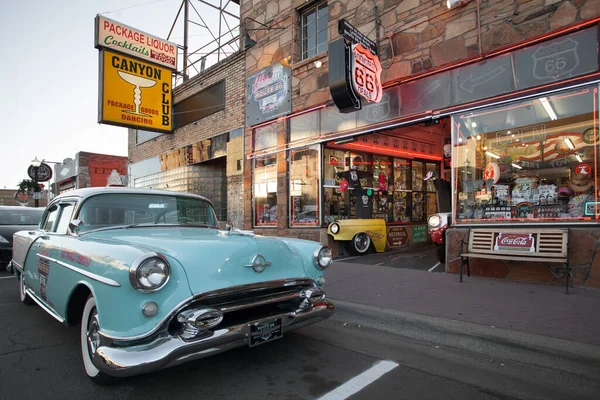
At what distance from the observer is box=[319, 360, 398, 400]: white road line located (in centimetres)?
270

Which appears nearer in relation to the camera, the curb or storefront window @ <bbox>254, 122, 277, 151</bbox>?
the curb

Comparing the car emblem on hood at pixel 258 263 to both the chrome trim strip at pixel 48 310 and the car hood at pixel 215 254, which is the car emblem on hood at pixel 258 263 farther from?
the chrome trim strip at pixel 48 310

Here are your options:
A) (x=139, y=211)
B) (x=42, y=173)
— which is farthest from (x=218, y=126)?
(x=42, y=173)

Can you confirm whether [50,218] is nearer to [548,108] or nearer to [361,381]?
[361,381]

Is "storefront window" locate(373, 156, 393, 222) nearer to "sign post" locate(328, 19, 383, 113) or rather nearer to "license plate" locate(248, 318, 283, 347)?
"sign post" locate(328, 19, 383, 113)

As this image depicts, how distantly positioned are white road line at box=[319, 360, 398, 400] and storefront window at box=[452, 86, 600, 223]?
4.09m

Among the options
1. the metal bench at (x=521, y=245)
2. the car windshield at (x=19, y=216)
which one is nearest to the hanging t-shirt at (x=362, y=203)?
the metal bench at (x=521, y=245)

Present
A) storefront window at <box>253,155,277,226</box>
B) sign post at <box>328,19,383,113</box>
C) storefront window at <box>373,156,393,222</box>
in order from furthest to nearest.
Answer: storefront window at <box>373,156,393,222</box>
storefront window at <box>253,155,277,226</box>
sign post at <box>328,19,383,113</box>

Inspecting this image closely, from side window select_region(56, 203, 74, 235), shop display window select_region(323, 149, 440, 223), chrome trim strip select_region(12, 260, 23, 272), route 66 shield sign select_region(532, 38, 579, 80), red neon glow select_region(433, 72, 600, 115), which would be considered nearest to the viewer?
side window select_region(56, 203, 74, 235)

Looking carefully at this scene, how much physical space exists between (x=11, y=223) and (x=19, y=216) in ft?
0.95

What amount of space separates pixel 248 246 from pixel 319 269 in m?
0.84

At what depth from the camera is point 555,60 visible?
5613 millimetres

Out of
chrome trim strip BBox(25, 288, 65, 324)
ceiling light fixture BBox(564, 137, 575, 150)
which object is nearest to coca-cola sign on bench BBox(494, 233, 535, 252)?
ceiling light fixture BBox(564, 137, 575, 150)

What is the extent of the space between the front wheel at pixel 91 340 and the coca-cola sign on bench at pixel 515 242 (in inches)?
209
